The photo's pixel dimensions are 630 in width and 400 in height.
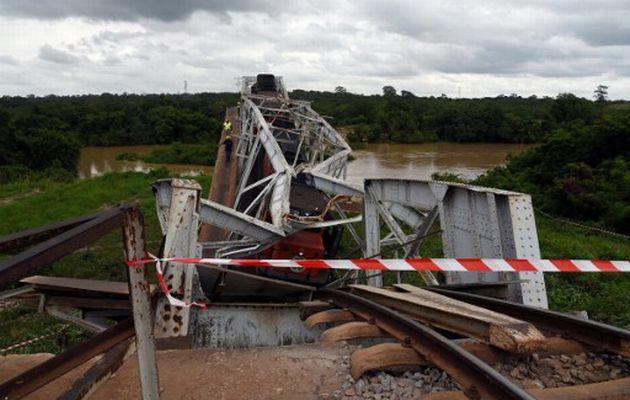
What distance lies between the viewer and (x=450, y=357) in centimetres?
353

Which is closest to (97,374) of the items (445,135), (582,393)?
(582,393)

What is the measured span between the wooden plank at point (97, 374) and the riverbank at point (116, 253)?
487 centimetres

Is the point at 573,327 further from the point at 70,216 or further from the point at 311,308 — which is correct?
the point at 70,216

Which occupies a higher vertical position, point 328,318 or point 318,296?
point 328,318

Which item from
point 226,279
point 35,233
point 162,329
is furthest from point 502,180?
point 35,233

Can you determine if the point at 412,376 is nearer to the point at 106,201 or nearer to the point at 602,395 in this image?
the point at 602,395

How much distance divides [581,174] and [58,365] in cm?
2152

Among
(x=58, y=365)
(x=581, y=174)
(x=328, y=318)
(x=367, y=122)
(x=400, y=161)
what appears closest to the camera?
(x=58, y=365)

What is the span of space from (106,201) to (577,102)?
51.7 metres

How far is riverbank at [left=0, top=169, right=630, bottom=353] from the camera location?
909cm

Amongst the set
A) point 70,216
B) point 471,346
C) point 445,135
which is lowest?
point 70,216

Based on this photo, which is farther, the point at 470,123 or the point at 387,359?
the point at 470,123

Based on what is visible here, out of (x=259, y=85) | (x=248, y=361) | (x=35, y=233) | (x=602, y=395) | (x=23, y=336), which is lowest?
(x=23, y=336)

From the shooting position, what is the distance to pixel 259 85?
26828 millimetres
